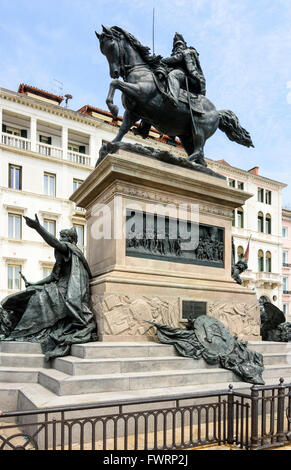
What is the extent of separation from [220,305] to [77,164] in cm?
2787

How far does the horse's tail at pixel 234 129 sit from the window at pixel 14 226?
2338 cm

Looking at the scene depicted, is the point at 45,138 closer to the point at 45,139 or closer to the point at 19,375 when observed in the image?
the point at 45,139

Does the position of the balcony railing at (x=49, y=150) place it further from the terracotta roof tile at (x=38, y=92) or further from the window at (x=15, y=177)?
the terracotta roof tile at (x=38, y=92)

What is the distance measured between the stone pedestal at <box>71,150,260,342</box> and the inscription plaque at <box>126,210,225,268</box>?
0.08m

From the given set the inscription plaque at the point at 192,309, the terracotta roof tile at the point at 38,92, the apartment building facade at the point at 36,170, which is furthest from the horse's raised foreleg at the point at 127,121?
the terracotta roof tile at the point at 38,92

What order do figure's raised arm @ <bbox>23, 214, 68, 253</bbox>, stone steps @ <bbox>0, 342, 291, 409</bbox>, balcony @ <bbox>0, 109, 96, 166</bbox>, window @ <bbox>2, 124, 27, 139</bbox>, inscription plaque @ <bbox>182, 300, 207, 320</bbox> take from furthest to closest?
window @ <bbox>2, 124, 27, 139</bbox>
balcony @ <bbox>0, 109, 96, 166</bbox>
inscription plaque @ <bbox>182, 300, 207, 320</bbox>
figure's raised arm @ <bbox>23, 214, 68, 253</bbox>
stone steps @ <bbox>0, 342, 291, 409</bbox>

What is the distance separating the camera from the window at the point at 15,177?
32.2 meters

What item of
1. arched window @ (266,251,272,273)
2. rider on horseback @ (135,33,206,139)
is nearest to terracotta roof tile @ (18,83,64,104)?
arched window @ (266,251,272,273)

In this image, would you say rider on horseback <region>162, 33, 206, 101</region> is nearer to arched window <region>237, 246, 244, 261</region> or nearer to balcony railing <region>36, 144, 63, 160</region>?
balcony railing <region>36, 144, 63, 160</region>

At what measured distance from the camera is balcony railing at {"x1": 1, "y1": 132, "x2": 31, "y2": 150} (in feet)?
105

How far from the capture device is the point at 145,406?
573 cm

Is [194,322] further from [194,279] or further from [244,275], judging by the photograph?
[244,275]
